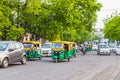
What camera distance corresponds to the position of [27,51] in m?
34.6

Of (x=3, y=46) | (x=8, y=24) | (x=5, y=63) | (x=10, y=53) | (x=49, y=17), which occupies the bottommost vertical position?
(x=5, y=63)

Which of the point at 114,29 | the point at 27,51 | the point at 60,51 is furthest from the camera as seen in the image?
the point at 114,29

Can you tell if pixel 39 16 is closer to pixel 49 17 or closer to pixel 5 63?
pixel 49 17

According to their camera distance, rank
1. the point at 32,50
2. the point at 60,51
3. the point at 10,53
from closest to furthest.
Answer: the point at 10,53
the point at 60,51
the point at 32,50

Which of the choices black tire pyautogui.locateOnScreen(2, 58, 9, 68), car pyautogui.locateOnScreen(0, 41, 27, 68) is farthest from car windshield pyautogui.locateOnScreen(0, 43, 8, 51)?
black tire pyautogui.locateOnScreen(2, 58, 9, 68)

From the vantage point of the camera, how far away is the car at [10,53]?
2377 centimetres

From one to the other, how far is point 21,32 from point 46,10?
24.2 feet

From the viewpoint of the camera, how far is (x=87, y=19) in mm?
64062

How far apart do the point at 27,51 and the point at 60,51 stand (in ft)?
13.2

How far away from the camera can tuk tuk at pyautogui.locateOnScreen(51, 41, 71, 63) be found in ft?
104

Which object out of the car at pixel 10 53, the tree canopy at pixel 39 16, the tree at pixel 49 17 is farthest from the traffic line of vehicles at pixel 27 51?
the tree at pixel 49 17

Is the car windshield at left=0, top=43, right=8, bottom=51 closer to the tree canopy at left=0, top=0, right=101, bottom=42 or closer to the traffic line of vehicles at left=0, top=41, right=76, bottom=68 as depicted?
the traffic line of vehicles at left=0, top=41, right=76, bottom=68

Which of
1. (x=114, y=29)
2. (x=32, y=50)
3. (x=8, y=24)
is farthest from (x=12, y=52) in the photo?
(x=114, y=29)

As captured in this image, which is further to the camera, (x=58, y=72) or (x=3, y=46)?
(x=3, y=46)
